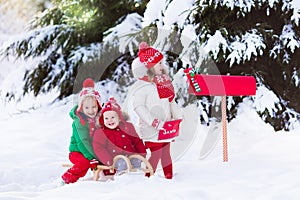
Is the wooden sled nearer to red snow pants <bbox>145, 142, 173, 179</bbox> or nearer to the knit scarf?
red snow pants <bbox>145, 142, 173, 179</bbox>

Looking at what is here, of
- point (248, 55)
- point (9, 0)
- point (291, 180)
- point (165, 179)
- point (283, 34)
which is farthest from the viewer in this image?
point (9, 0)

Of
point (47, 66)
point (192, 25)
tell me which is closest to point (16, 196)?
point (192, 25)

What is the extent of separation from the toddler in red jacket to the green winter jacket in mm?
108

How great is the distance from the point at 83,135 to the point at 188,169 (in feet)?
2.93

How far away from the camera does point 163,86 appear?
3545mm

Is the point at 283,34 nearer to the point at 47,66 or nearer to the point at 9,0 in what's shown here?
the point at 47,66

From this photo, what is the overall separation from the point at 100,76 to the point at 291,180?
3.74 m

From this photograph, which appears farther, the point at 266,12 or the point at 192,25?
the point at 266,12

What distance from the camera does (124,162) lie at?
3.76 meters

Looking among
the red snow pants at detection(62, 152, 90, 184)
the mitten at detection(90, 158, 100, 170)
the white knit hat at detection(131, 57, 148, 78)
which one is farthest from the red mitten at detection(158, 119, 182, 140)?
the red snow pants at detection(62, 152, 90, 184)

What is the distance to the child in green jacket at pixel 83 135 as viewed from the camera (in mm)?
3836

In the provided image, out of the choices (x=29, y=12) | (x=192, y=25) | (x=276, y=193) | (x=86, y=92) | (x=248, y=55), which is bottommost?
(x=276, y=193)

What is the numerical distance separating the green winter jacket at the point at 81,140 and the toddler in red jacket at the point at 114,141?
108 millimetres

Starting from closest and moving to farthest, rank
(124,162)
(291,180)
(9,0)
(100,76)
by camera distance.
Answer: (291,180)
(124,162)
(100,76)
(9,0)
